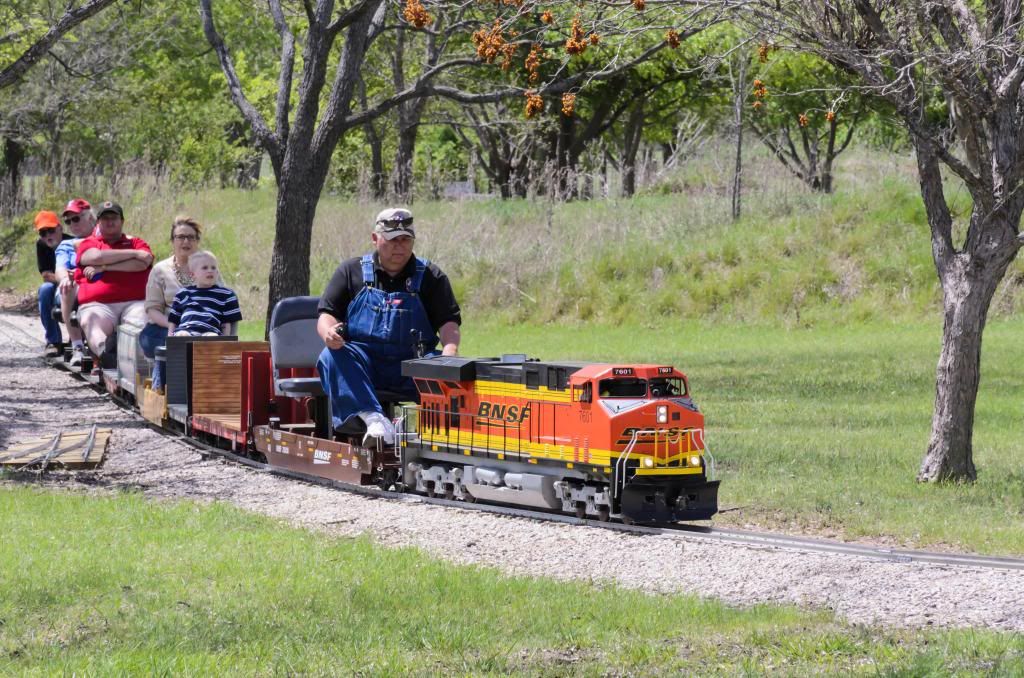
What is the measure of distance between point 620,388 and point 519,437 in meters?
1.00

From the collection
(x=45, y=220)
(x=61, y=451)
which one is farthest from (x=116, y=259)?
(x=45, y=220)

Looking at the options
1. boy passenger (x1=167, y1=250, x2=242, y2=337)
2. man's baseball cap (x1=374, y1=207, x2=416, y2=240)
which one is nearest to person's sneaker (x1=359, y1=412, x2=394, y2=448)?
man's baseball cap (x1=374, y1=207, x2=416, y2=240)

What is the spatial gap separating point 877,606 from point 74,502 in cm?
634

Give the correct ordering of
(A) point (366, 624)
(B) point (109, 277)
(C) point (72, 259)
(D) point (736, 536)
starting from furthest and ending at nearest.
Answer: (C) point (72, 259) → (B) point (109, 277) → (D) point (736, 536) → (A) point (366, 624)

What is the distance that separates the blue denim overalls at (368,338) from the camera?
38.5ft

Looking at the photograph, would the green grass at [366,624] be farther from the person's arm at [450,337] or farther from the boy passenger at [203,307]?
the boy passenger at [203,307]

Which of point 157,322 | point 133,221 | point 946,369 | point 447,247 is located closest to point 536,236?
point 447,247

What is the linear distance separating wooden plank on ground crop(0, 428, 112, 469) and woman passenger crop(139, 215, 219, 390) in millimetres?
1313

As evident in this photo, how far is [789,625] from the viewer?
24.0 ft

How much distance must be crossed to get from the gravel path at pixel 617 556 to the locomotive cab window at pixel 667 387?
1.11 m

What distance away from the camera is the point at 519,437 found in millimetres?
10742

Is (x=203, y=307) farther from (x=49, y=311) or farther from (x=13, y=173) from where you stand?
(x=13, y=173)

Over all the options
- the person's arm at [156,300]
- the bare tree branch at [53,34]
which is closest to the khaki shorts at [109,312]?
the person's arm at [156,300]

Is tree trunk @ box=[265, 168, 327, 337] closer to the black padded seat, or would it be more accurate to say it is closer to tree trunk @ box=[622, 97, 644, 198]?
the black padded seat
